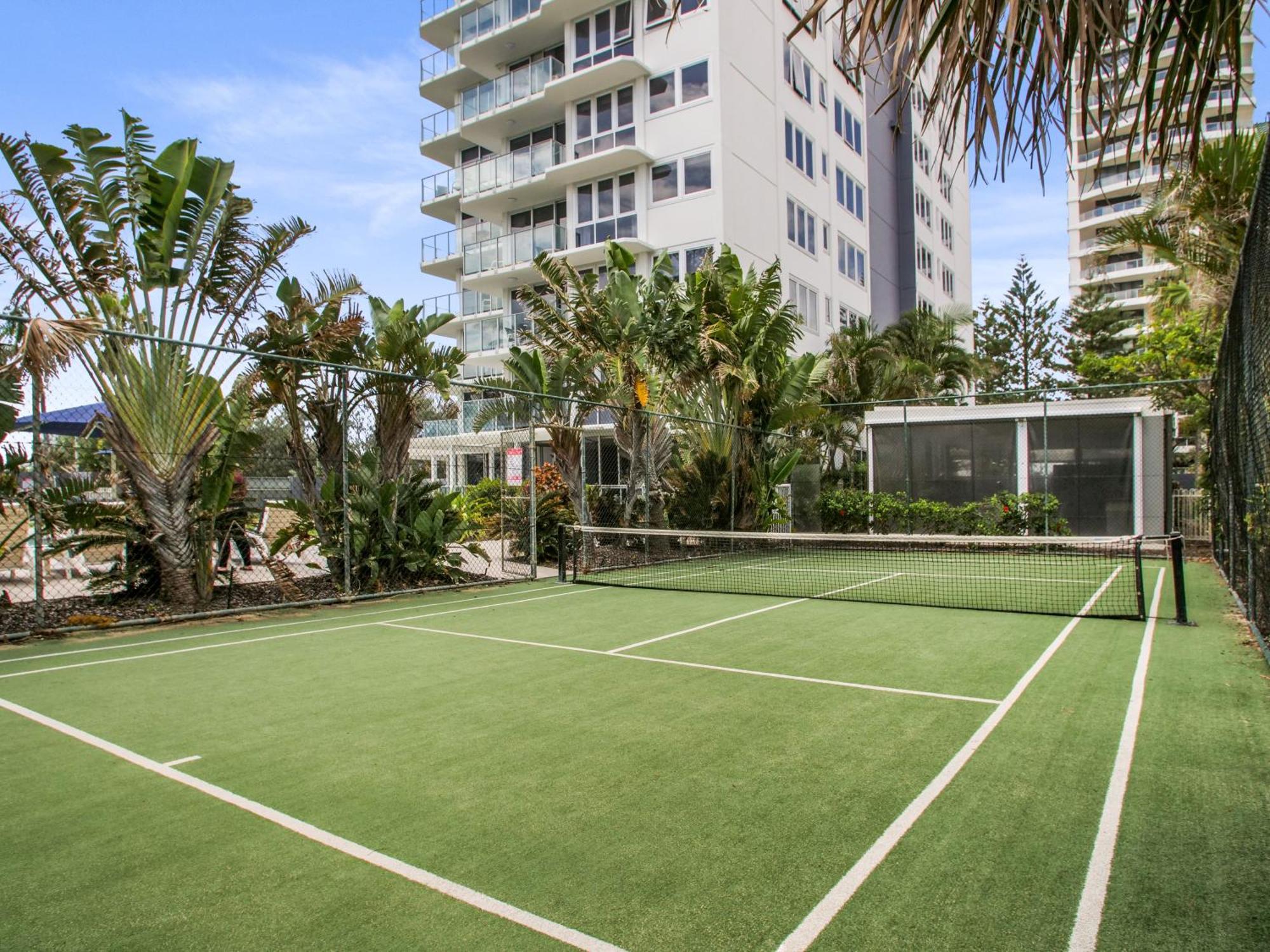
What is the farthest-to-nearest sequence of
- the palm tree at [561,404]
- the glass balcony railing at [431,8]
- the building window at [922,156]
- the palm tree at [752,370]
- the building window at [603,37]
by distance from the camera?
the building window at [922,156]
the glass balcony railing at [431,8]
the building window at [603,37]
the palm tree at [752,370]
the palm tree at [561,404]

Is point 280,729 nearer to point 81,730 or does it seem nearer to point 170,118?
point 81,730

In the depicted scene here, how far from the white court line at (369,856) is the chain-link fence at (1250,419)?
17.0 ft

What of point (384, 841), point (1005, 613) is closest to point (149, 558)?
point (384, 841)

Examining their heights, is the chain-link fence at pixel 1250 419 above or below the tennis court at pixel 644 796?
above

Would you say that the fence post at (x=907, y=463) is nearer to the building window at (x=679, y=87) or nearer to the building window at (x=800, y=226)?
the building window at (x=800, y=226)

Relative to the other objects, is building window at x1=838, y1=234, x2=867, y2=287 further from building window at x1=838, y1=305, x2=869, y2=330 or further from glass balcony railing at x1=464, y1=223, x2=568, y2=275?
glass balcony railing at x1=464, y1=223, x2=568, y2=275

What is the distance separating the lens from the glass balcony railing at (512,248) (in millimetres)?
28250

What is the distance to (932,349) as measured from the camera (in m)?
30.7

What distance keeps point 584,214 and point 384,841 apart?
26546mm

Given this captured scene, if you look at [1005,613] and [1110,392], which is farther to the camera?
[1110,392]

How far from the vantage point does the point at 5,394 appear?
24.8ft

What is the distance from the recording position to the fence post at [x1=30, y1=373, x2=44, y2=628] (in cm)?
762

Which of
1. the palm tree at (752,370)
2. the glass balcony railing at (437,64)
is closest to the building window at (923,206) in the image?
the glass balcony railing at (437,64)

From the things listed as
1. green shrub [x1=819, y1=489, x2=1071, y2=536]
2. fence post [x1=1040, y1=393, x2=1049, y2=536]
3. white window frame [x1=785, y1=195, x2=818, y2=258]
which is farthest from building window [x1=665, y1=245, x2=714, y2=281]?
fence post [x1=1040, y1=393, x2=1049, y2=536]
